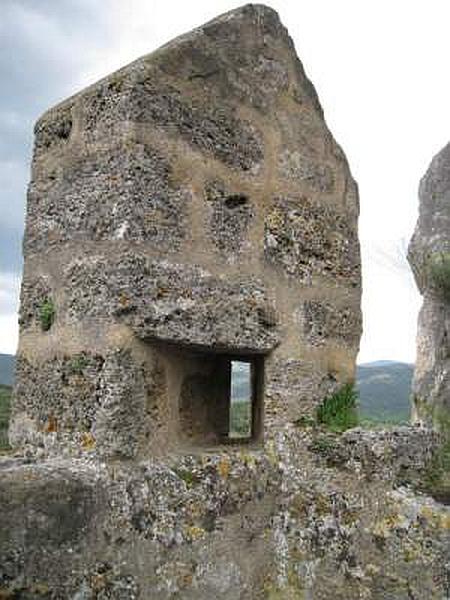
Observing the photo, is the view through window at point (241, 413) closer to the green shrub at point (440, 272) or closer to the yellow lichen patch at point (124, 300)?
the yellow lichen patch at point (124, 300)

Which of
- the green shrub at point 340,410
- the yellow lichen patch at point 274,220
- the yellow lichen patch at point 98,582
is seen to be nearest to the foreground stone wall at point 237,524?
the yellow lichen patch at point 98,582

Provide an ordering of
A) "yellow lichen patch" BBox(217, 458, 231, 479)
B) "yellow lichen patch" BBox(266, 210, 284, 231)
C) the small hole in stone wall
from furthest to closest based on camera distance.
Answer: "yellow lichen patch" BBox(266, 210, 284, 231), the small hole in stone wall, "yellow lichen patch" BBox(217, 458, 231, 479)

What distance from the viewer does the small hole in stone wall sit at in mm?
3532

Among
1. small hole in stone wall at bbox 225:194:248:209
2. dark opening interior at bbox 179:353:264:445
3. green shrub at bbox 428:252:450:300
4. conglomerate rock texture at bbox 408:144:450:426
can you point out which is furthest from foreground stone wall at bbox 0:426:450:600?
green shrub at bbox 428:252:450:300

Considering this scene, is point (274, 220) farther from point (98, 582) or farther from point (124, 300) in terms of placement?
point (98, 582)

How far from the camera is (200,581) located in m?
3.01

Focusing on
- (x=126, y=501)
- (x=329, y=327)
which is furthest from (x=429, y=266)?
(x=126, y=501)

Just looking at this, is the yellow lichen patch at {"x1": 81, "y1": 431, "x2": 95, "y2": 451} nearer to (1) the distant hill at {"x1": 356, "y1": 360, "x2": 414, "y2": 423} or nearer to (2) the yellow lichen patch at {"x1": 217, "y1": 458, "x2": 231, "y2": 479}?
(2) the yellow lichen patch at {"x1": 217, "y1": 458, "x2": 231, "y2": 479}

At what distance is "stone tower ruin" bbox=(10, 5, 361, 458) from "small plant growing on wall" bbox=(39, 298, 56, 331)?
10 mm

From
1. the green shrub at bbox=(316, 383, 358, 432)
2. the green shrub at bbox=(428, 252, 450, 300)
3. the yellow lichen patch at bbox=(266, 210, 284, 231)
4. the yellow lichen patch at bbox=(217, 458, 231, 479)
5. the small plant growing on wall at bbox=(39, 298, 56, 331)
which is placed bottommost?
the yellow lichen patch at bbox=(217, 458, 231, 479)

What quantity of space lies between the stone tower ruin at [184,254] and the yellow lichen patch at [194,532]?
383mm

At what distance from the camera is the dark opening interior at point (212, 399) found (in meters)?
3.67

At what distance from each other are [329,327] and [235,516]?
4.15 feet

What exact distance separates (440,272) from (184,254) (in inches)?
320
